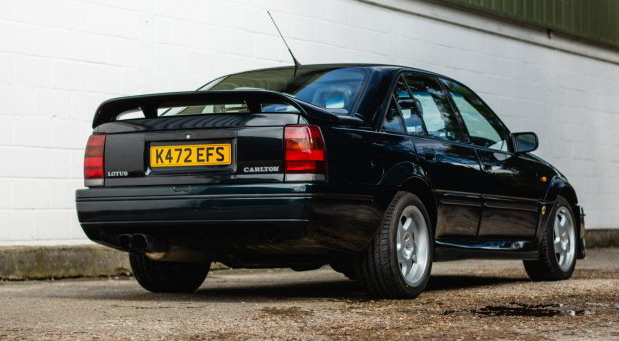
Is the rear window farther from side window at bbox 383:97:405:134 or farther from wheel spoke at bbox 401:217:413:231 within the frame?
wheel spoke at bbox 401:217:413:231

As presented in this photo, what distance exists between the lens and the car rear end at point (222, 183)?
5570mm

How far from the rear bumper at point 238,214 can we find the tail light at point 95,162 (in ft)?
0.27

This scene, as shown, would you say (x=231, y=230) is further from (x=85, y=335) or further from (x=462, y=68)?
(x=462, y=68)

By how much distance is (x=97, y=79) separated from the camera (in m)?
9.04

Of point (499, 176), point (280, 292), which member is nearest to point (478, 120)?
point (499, 176)

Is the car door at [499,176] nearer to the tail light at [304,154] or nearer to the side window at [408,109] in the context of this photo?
the side window at [408,109]

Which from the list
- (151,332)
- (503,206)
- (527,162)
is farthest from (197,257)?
(527,162)

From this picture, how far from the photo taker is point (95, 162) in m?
6.11

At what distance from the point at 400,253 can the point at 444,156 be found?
2.67 feet

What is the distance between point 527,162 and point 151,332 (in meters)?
4.03

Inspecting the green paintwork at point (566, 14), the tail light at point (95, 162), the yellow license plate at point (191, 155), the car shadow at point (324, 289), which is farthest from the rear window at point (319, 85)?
the green paintwork at point (566, 14)

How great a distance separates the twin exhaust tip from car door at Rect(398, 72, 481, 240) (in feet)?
5.29

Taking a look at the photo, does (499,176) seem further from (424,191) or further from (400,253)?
(400,253)

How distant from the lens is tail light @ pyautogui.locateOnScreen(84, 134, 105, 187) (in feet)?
19.9
